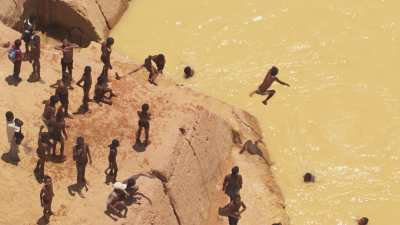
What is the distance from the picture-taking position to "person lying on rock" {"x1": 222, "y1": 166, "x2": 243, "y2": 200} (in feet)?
72.9

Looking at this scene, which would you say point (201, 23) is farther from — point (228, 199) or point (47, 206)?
point (47, 206)

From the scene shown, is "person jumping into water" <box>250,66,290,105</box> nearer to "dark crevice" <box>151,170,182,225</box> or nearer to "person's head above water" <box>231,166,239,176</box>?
"person's head above water" <box>231,166,239,176</box>

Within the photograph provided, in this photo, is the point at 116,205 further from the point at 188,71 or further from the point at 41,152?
the point at 188,71

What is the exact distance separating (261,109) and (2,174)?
939 cm

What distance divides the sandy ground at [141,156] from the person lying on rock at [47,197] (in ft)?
0.86

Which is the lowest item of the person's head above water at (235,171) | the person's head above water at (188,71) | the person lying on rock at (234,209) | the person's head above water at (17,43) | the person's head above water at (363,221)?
the person's head above water at (363,221)

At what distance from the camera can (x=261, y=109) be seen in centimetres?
2662

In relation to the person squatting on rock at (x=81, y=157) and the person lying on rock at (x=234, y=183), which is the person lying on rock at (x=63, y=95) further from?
the person lying on rock at (x=234, y=183)

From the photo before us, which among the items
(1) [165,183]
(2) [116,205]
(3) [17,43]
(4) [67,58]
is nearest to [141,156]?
(1) [165,183]

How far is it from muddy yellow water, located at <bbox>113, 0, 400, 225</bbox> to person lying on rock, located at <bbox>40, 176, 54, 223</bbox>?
7523 mm

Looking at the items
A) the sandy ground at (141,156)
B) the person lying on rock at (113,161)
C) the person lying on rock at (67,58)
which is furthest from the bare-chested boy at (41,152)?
the person lying on rock at (67,58)

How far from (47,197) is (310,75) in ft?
38.2

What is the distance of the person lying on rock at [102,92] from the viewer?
22656 millimetres

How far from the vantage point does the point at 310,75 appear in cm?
2783
